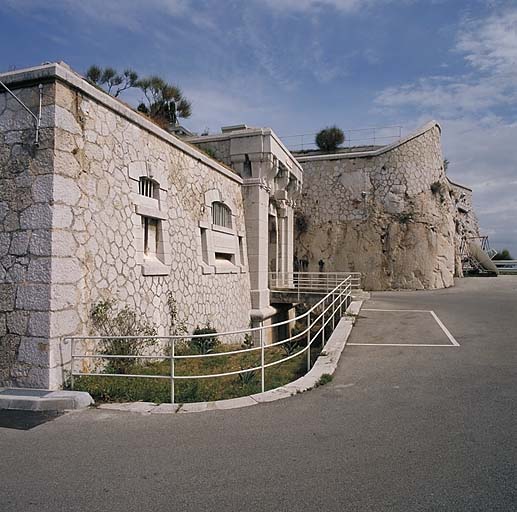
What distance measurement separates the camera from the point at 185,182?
36.1 ft

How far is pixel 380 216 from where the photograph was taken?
1020 inches

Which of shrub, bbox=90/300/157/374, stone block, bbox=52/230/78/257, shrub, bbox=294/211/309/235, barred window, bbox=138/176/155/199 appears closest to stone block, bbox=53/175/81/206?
stone block, bbox=52/230/78/257

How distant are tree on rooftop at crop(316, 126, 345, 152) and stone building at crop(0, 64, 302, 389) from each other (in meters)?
20.6

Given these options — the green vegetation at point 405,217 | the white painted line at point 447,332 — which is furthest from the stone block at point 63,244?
the green vegetation at point 405,217

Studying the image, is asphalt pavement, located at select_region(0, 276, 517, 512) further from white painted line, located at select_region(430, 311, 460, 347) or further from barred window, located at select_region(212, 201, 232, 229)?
barred window, located at select_region(212, 201, 232, 229)

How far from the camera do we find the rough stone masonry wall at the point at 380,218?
25.7 m

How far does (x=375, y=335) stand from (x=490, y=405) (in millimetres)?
5376

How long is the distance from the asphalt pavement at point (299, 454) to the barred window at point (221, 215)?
748 centimetres

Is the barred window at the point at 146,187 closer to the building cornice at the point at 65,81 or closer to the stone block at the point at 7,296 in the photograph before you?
the building cornice at the point at 65,81

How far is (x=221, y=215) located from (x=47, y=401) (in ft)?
29.0

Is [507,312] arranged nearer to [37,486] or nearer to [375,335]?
[375,335]

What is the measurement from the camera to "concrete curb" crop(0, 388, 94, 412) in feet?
18.4

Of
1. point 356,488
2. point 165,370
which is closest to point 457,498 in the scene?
point 356,488

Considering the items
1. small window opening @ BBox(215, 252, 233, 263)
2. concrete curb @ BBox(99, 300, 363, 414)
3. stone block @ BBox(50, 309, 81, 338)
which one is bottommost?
concrete curb @ BBox(99, 300, 363, 414)
